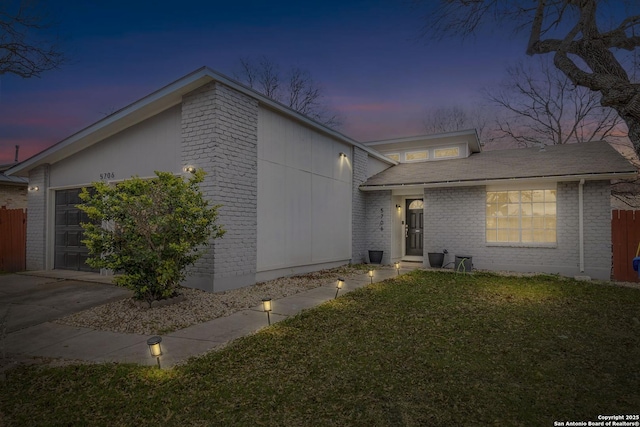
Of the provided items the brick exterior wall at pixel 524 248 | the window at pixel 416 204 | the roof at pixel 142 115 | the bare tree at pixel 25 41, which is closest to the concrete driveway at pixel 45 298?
the roof at pixel 142 115

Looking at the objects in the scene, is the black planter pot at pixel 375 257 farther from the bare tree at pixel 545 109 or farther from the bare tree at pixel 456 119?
the bare tree at pixel 456 119

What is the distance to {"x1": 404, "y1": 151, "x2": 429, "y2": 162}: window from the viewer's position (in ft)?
47.6

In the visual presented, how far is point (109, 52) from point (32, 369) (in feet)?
42.9

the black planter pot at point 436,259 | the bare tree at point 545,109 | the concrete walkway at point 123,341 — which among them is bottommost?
the concrete walkway at point 123,341

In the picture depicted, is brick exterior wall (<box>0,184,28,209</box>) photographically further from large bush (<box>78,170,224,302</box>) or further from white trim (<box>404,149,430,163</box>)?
white trim (<box>404,149,430,163</box>)

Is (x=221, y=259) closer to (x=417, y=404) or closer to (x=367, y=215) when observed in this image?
(x=417, y=404)

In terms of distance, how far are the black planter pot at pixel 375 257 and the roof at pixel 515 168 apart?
2392mm

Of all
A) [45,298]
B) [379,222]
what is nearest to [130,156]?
[45,298]

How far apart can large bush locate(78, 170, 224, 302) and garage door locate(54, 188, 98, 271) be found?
4.92 meters

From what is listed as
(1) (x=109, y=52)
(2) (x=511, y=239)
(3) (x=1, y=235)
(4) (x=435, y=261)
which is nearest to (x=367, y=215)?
(4) (x=435, y=261)

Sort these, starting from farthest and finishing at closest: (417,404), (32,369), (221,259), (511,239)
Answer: (511,239)
(221,259)
(32,369)
(417,404)

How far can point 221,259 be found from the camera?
6.82 m

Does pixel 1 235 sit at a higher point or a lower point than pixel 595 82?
lower

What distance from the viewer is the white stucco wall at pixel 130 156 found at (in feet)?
25.1
